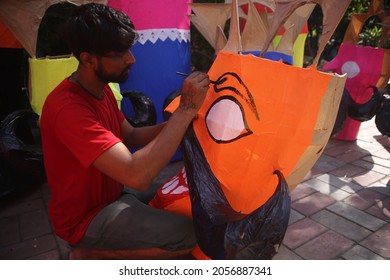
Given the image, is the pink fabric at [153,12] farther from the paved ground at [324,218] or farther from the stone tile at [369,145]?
the stone tile at [369,145]

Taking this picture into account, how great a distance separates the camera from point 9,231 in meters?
1.92

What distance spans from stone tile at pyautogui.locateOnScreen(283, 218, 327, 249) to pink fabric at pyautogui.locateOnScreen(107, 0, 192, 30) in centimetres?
156

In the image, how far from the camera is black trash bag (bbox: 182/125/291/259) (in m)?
0.98

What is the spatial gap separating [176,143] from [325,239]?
1.23m

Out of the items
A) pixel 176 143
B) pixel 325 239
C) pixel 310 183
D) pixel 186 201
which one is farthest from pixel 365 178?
pixel 176 143

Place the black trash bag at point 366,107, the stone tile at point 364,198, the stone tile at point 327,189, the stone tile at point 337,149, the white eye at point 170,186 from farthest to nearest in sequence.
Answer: the stone tile at point 337,149, the black trash bag at point 366,107, the stone tile at point 327,189, the stone tile at point 364,198, the white eye at point 170,186

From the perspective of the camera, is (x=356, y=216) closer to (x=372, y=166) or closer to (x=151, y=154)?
(x=372, y=166)

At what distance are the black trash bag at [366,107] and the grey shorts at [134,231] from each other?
2.00m

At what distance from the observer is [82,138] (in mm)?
1016

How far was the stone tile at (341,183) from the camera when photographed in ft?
7.77

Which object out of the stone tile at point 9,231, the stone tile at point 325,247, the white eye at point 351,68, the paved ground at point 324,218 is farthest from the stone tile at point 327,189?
the stone tile at point 9,231

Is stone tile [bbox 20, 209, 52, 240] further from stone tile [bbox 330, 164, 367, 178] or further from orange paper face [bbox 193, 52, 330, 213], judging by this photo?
stone tile [bbox 330, 164, 367, 178]

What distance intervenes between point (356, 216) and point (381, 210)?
21cm

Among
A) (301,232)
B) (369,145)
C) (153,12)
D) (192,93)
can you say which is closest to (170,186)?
(192,93)
